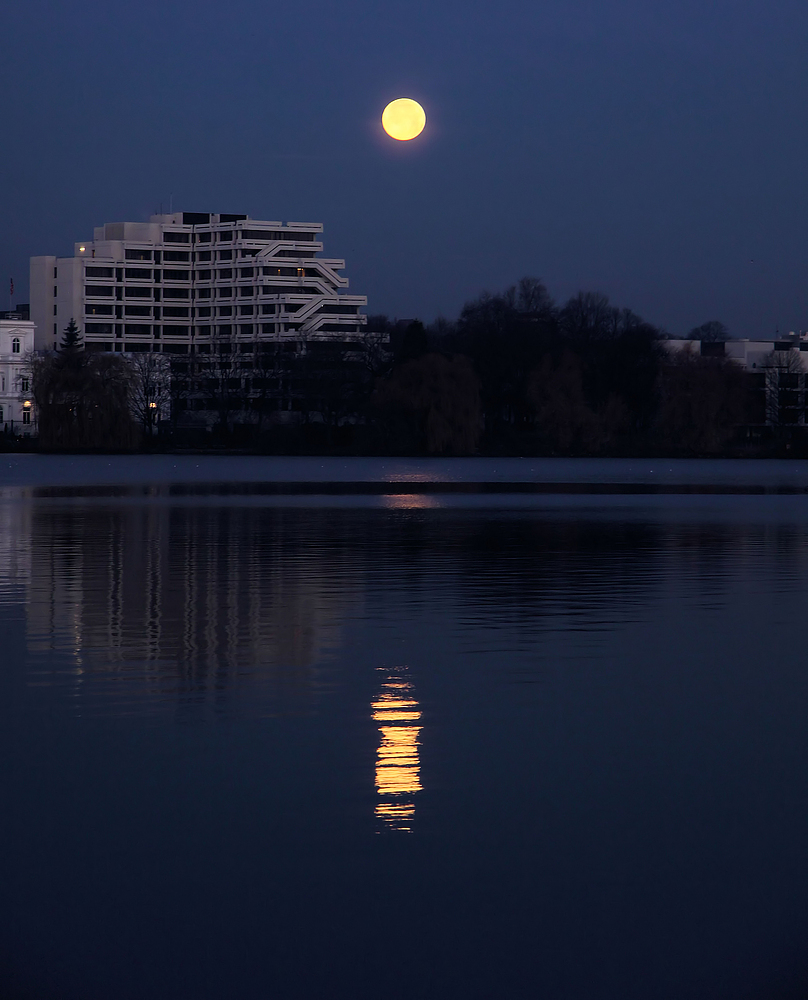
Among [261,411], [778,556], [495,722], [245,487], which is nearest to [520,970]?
[495,722]

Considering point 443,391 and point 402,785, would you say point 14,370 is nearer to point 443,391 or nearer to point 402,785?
point 443,391

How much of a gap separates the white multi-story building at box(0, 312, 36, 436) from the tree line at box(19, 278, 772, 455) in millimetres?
8708

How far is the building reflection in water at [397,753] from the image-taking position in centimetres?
826

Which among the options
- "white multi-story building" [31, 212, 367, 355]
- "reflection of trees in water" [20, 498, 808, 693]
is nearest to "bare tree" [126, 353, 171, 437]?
"white multi-story building" [31, 212, 367, 355]

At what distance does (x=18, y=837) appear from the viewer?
306 inches

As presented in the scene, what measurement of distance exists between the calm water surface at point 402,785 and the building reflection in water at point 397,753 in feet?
0.10

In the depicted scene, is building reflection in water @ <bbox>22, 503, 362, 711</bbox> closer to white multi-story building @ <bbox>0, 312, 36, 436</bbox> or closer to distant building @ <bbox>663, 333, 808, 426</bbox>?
distant building @ <bbox>663, 333, 808, 426</bbox>

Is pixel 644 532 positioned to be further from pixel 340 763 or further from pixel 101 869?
pixel 101 869

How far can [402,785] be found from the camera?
887 centimetres

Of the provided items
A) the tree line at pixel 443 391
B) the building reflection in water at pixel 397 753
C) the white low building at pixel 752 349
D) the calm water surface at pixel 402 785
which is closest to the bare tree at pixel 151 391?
the tree line at pixel 443 391

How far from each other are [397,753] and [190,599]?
28.9 feet

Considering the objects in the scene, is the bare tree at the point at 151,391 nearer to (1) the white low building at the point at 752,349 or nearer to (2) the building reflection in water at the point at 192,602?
(1) the white low building at the point at 752,349

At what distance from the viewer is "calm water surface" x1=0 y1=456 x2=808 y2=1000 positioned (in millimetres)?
6180

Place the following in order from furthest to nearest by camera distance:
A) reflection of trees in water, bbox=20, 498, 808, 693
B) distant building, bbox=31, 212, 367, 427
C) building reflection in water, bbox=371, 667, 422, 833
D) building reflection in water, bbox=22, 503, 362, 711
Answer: distant building, bbox=31, 212, 367, 427
reflection of trees in water, bbox=20, 498, 808, 693
building reflection in water, bbox=22, 503, 362, 711
building reflection in water, bbox=371, 667, 422, 833
